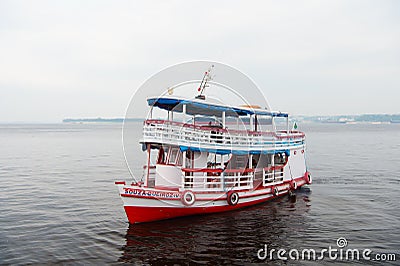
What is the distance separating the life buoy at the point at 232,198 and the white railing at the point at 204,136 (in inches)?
107

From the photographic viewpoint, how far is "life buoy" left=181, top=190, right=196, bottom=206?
17547 mm

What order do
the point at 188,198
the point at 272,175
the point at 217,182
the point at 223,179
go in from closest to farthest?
the point at 188,198 < the point at 217,182 < the point at 223,179 < the point at 272,175

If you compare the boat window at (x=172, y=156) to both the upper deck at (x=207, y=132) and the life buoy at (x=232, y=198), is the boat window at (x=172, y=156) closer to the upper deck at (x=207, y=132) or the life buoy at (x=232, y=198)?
the upper deck at (x=207, y=132)

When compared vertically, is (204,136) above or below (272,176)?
above

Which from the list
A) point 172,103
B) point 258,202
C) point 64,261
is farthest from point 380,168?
point 64,261

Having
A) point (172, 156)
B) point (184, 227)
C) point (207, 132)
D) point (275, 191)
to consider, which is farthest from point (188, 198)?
point (275, 191)

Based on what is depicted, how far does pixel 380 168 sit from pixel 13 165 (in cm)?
4486

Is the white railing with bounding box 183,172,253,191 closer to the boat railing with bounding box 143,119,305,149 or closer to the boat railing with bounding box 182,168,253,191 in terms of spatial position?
the boat railing with bounding box 182,168,253,191

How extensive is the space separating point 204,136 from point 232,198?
4.19 meters

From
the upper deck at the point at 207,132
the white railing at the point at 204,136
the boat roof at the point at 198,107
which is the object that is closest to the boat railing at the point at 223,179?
the upper deck at the point at 207,132

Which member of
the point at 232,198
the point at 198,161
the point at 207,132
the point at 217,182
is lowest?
the point at 232,198

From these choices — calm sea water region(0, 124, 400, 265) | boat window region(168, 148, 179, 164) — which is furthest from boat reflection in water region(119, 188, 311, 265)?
boat window region(168, 148, 179, 164)

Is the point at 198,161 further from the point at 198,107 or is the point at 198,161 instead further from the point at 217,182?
the point at 198,107

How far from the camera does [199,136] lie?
59.4 ft
